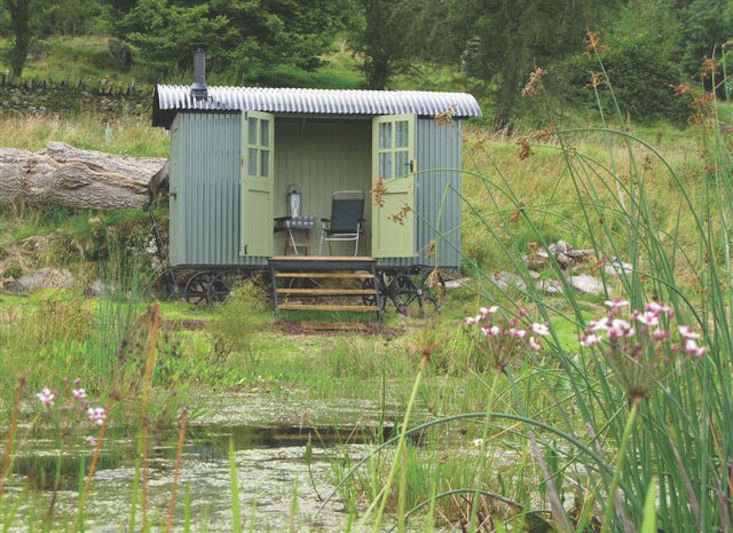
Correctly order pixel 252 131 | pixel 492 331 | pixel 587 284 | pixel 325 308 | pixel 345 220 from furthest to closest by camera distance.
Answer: pixel 345 220 → pixel 587 284 → pixel 252 131 → pixel 325 308 → pixel 492 331

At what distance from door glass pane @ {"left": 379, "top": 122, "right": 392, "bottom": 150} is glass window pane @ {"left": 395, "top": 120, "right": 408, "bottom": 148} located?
8 cm

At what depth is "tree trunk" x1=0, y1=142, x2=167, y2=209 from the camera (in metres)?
13.4

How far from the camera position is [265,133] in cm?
1202

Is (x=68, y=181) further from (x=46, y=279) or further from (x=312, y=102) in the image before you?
(x=312, y=102)

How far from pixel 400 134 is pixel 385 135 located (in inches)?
7.0

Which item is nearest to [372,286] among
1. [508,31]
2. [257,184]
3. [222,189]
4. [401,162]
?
[401,162]

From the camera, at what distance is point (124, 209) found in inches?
535

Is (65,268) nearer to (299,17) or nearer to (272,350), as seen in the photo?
(272,350)

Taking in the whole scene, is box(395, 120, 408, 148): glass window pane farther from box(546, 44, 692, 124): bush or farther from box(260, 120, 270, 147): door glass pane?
box(546, 44, 692, 124): bush

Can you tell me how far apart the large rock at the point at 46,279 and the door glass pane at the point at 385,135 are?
11.1 feet

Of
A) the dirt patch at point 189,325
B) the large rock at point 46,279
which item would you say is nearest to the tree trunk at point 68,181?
the large rock at point 46,279

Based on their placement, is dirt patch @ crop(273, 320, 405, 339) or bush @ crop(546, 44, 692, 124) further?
bush @ crop(546, 44, 692, 124)

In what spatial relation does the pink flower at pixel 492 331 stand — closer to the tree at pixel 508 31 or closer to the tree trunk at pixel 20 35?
the tree at pixel 508 31

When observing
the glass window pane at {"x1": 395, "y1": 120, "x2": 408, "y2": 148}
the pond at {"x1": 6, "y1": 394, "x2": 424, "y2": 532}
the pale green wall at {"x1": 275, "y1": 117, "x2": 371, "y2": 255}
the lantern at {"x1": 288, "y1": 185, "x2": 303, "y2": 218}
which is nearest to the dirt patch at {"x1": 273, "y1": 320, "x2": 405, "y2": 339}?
the glass window pane at {"x1": 395, "y1": 120, "x2": 408, "y2": 148}
